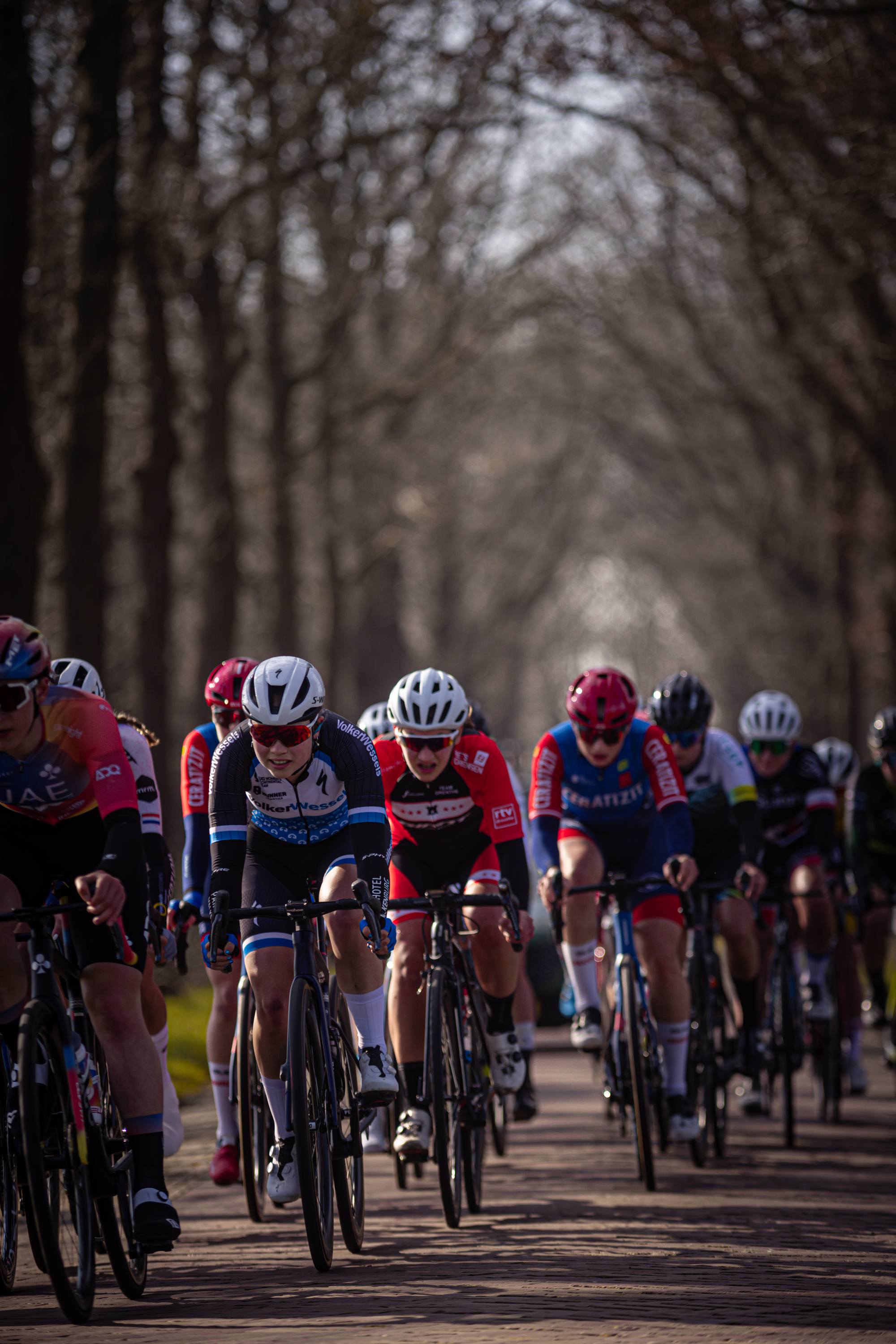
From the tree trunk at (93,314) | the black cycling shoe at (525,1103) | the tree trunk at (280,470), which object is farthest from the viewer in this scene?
the tree trunk at (280,470)

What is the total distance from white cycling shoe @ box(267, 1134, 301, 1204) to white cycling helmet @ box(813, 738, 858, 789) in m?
6.97

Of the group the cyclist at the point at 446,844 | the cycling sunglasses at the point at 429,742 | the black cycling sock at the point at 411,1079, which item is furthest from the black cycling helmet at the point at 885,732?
the black cycling sock at the point at 411,1079

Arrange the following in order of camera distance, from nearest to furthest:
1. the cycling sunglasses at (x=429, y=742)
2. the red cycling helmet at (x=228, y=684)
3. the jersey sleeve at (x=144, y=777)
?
the jersey sleeve at (x=144, y=777)
the cycling sunglasses at (x=429, y=742)
the red cycling helmet at (x=228, y=684)

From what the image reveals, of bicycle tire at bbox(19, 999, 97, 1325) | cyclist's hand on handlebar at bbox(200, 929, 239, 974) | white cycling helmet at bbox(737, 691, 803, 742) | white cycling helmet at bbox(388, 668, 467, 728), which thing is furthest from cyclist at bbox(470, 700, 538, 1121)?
bicycle tire at bbox(19, 999, 97, 1325)

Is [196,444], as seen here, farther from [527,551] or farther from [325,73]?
[527,551]

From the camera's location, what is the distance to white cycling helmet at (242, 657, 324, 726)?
6824mm

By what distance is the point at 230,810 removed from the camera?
275 inches

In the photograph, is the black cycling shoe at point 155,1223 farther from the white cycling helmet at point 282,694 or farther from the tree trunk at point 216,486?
the tree trunk at point 216,486

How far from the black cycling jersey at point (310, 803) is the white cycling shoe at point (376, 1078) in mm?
725

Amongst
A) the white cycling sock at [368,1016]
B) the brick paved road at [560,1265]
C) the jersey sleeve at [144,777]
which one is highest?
the jersey sleeve at [144,777]

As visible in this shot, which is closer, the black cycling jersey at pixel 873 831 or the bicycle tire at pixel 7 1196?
the bicycle tire at pixel 7 1196

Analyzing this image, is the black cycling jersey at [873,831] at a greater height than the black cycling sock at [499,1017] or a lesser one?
greater

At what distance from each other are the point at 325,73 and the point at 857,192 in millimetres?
5330

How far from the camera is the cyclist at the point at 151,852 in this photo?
7012 millimetres
